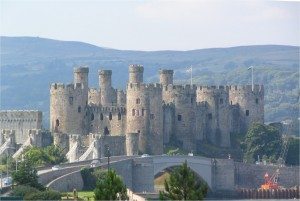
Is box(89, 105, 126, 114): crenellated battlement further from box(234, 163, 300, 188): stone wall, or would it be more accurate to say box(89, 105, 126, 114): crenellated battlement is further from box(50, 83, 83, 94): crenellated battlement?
box(234, 163, 300, 188): stone wall

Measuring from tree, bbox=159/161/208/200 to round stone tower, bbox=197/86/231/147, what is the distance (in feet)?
109

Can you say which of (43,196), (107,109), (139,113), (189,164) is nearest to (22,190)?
(43,196)

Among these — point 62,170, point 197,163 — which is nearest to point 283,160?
point 197,163

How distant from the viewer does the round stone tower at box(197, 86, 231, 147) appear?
7894cm

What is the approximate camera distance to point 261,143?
79.7 m

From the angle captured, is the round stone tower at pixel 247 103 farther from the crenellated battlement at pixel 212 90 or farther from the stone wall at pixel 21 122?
the stone wall at pixel 21 122

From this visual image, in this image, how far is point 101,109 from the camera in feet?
246

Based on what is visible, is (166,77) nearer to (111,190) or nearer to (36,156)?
(36,156)

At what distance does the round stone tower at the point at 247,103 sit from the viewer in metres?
81.3

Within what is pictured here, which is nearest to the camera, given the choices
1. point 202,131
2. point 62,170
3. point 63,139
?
point 62,170

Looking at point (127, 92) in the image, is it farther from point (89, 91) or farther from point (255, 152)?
point (255, 152)

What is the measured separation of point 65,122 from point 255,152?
430 inches

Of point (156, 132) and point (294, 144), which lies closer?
point (156, 132)

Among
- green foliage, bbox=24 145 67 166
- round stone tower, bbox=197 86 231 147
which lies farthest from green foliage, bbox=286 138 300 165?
green foliage, bbox=24 145 67 166
